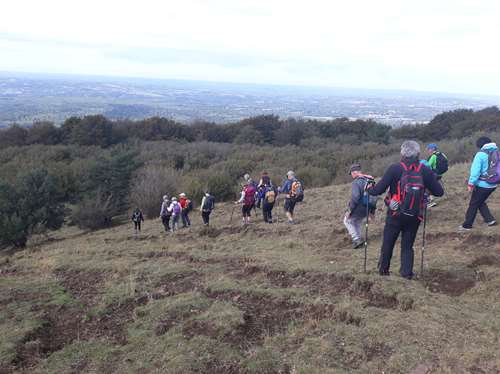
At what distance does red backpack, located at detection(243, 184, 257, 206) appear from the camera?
12.9 m

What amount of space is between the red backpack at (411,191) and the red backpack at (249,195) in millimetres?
7409

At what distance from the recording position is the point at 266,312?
5957mm

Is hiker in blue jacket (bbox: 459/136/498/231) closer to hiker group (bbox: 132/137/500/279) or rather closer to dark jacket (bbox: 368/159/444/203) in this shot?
hiker group (bbox: 132/137/500/279)

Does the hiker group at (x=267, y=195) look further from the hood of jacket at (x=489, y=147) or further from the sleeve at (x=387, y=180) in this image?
the sleeve at (x=387, y=180)

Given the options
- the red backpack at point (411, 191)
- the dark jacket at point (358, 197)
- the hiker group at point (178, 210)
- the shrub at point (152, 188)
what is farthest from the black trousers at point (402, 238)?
the shrub at point (152, 188)

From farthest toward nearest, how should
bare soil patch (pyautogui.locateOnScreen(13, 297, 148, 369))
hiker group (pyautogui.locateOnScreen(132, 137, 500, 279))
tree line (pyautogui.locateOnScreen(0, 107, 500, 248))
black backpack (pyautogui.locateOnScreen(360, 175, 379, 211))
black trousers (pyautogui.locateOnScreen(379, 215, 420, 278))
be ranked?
tree line (pyautogui.locateOnScreen(0, 107, 500, 248)), black backpack (pyautogui.locateOnScreen(360, 175, 379, 211)), black trousers (pyautogui.locateOnScreen(379, 215, 420, 278)), hiker group (pyautogui.locateOnScreen(132, 137, 500, 279)), bare soil patch (pyautogui.locateOnScreen(13, 297, 148, 369))

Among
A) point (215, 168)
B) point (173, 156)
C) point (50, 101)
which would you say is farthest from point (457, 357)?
point (50, 101)

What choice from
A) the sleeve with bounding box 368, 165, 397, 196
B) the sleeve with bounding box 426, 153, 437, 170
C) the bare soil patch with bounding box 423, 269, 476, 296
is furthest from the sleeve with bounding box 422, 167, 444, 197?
the sleeve with bounding box 426, 153, 437, 170

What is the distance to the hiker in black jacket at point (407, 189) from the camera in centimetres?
565

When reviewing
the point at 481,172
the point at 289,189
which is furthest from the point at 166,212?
the point at 481,172

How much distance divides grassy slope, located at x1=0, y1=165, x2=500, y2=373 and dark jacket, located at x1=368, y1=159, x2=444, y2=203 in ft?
4.59

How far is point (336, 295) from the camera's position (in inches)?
244

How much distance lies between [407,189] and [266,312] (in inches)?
101

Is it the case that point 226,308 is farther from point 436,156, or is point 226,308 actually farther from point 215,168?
point 215,168
